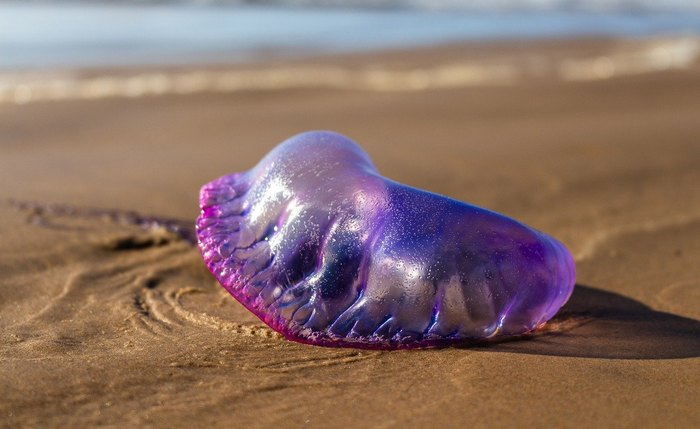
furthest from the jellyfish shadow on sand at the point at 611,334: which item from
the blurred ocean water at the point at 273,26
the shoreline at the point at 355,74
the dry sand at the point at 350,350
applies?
the blurred ocean water at the point at 273,26

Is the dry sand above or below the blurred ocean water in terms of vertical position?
below

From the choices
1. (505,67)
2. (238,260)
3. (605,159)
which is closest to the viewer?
(238,260)

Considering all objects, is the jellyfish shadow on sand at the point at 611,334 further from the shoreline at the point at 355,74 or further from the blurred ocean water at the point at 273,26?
the blurred ocean water at the point at 273,26

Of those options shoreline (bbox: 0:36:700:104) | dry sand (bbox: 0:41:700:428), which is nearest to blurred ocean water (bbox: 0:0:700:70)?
shoreline (bbox: 0:36:700:104)

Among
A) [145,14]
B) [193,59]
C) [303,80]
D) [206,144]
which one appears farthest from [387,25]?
[206,144]

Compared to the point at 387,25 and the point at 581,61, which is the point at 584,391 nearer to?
the point at 581,61

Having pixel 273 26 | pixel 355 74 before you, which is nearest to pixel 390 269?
pixel 355 74

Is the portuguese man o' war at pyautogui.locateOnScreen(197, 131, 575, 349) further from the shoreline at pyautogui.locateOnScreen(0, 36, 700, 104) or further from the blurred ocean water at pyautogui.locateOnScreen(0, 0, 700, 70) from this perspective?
the blurred ocean water at pyautogui.locateOnScreen(0, 0, 700, 70)
